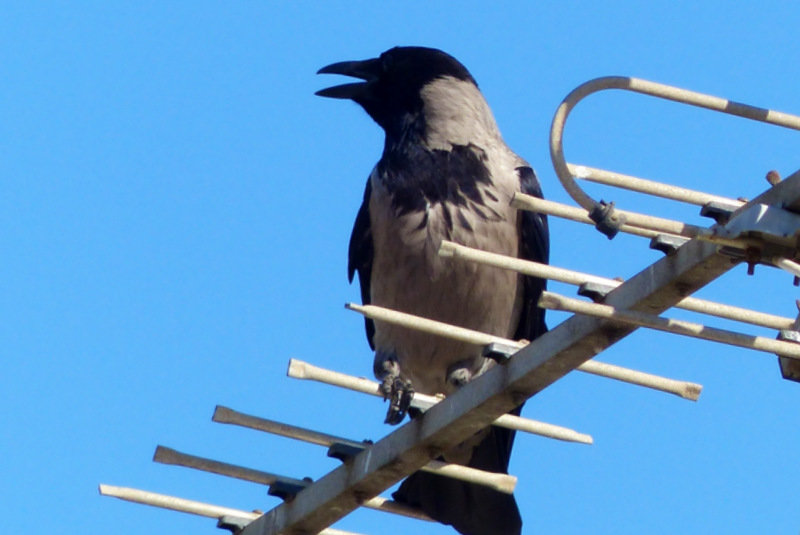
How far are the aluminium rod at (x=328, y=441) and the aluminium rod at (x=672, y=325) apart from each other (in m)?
1.10

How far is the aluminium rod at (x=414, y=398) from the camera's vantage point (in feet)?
16.1

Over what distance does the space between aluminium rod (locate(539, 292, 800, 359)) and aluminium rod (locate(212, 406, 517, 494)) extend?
1.10 m

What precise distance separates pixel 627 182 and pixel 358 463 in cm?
135

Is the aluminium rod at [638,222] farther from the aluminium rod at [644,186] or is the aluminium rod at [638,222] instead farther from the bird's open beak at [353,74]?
the bird's open beak at [353,74]

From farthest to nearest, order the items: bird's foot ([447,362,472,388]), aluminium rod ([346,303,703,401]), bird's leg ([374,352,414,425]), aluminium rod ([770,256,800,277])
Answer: bird's foot ([447,362,472,388])
bird's leg ([374,352,414,425])
aluminium rod ([346,303,703,401])
aluminium rod ([770,256,800,277])

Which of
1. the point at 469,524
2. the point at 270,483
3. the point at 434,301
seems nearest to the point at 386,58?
the point at 434,301

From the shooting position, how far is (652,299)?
14.0 ft

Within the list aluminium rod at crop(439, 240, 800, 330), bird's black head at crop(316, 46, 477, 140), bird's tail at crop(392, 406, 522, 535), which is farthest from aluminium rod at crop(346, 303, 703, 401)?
bird's black head at crop(316, 46, 477, 140)

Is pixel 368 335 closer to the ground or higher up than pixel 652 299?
higher up

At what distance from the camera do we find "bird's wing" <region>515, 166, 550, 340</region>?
8.99m

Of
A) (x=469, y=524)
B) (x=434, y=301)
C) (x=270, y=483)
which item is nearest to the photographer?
(x=270, y=483)

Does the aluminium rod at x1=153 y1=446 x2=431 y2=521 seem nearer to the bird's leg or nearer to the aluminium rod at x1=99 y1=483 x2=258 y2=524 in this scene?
the aluminium rod at x1=99 y1=483 x2=258 y2=524

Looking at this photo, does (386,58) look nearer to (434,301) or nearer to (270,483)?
(434,301)

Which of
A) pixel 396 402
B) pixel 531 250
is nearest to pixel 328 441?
pixel 396 402
